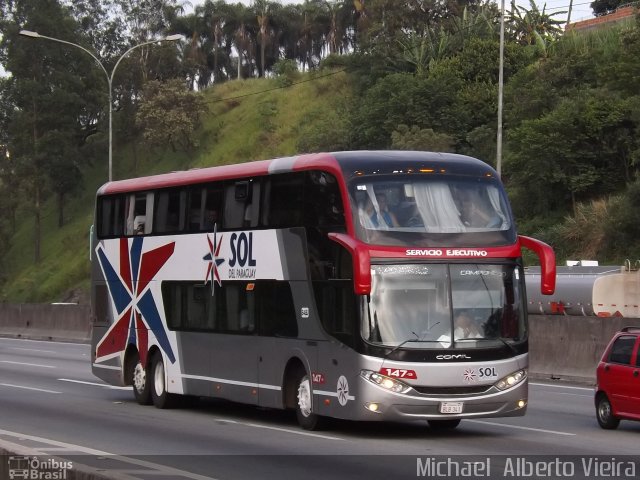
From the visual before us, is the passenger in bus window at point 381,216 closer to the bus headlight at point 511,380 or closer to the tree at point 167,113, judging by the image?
the bus headlight at point 511,380

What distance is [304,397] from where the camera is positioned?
54.8 feet

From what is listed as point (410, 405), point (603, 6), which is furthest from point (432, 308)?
point (603, 6)

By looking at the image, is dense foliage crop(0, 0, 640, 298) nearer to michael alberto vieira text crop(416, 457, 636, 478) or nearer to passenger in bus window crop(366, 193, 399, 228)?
passenger in bus window crop(366, 193, 399, 228)

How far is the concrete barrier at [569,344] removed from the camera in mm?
25828

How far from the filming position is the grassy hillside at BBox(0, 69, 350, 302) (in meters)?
78.3

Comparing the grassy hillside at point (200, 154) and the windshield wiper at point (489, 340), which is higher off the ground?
the grassy hillside at point (200, 154)

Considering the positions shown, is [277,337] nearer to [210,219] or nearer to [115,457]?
[210,219]

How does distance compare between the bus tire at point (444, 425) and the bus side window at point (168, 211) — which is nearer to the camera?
the bus tire at point (444, 425)

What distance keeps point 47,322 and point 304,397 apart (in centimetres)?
3290

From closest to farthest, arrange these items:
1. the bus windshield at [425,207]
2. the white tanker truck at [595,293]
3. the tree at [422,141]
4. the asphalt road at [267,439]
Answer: the asphalt road at [267,439]
the bus windshield at [425,207]
the white tanker truck at [595,293]
the tree at [422,141]

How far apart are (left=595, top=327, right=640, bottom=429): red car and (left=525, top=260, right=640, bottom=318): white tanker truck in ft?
52.9

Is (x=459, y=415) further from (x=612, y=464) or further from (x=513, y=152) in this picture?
(x=513, y=152)

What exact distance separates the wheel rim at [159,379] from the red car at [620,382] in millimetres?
7637

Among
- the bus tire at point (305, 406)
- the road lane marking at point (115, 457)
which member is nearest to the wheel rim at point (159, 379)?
the bus tire at point (305, 406)
